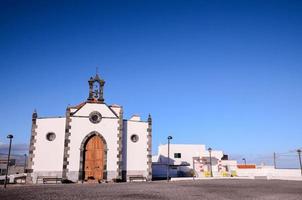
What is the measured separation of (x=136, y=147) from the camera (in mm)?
32375

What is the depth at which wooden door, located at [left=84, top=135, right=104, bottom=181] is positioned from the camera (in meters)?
30.1

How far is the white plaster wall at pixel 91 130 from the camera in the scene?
2988 centimetres

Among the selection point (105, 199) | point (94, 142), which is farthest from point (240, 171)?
point (105, 199)

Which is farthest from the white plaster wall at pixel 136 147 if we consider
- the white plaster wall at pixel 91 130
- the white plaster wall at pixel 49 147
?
the white plaster wall at pixel 49 147

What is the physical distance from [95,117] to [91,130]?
1479mm

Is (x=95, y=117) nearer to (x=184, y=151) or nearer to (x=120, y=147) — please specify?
(x=120, y=147)

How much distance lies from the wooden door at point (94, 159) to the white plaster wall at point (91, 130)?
0.74 m

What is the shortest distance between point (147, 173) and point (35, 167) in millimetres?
11665

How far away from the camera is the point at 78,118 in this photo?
3103cm

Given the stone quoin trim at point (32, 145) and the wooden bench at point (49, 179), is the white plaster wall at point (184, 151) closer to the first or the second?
the wooden bench at point (49, 179)

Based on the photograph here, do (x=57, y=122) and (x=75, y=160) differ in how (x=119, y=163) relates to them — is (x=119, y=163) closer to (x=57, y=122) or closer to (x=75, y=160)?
(x=75, y=160)

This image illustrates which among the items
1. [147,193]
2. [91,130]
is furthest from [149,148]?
[147,193]

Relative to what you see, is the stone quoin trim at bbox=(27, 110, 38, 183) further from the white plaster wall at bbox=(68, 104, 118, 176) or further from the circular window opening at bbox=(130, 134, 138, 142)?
the circular window opening at bbox=(130, 134, 138, 142)

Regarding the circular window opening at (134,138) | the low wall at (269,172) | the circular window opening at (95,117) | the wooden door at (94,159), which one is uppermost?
the circular window opening at (95,117)
